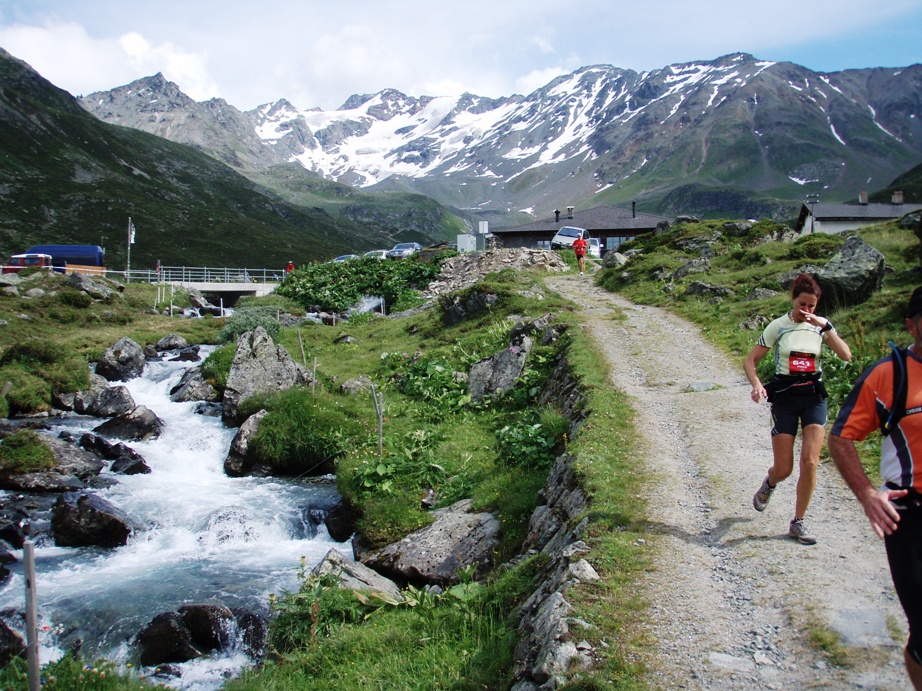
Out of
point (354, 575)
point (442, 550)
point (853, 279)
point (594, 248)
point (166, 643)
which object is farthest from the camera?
point (594, 248)

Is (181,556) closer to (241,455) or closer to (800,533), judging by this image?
(241,455)

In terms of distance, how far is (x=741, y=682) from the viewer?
589 centimetres

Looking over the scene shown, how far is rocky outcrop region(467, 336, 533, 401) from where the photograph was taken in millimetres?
19969

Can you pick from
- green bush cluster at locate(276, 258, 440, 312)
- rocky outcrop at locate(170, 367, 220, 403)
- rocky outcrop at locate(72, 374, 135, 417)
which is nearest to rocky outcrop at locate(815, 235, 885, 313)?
rocky outcrop at locate(170, 367, 220, 403)

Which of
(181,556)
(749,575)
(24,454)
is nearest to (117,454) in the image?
(24,454)

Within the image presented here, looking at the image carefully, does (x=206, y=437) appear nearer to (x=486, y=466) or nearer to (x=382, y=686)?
(x=486, y=466)

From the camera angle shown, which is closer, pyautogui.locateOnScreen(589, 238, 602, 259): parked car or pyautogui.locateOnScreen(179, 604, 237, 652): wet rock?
pyautogui.locateOnScreen(179, 604, 237, 652): wet rock

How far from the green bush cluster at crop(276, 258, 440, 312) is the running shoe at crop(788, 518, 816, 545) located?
3300 cm

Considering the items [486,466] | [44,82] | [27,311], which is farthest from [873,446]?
[44,82]

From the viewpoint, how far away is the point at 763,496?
847cm

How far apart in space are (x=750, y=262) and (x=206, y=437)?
23.0m

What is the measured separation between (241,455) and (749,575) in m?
15.3

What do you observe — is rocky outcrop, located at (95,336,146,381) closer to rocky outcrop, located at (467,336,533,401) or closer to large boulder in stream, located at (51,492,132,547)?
large boulder in stream, located at (51,492,132,547)

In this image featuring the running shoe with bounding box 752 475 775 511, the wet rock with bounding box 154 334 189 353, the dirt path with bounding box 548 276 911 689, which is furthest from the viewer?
the wet rock with bounding box 154 334 189 353
